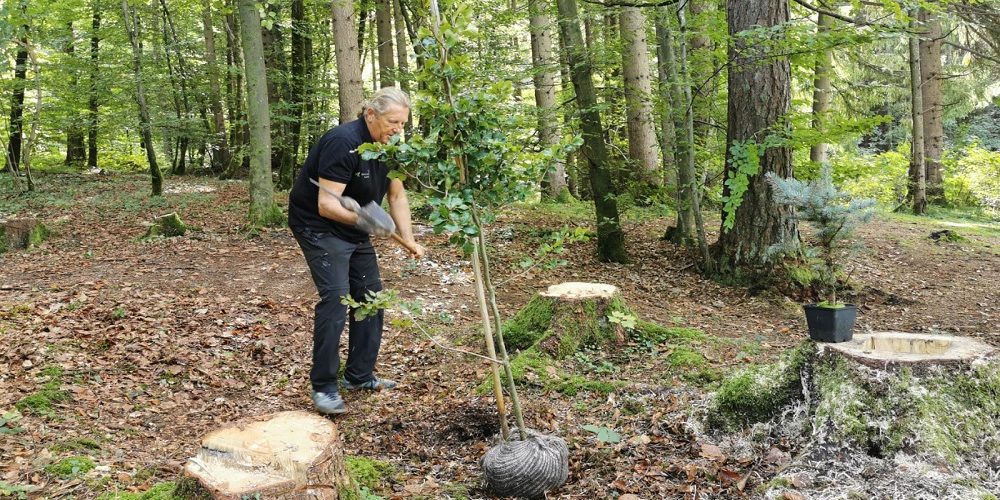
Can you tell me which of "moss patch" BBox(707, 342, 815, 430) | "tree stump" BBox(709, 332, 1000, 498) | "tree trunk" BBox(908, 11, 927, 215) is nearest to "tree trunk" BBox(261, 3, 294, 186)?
"moss patch" BBox(707, 342, 815, 430)

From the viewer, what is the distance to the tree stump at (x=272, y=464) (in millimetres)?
2201

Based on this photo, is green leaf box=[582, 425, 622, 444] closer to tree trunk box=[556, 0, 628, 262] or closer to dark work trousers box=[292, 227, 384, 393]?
dark work trousers box=[292, 227, 384, 393]

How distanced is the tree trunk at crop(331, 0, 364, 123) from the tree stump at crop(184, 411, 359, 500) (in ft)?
20.3

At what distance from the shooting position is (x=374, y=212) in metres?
3.55

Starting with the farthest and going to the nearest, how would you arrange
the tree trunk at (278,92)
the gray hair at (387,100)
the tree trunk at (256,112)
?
1. the tree trunk at (278,92)
2. the tree trunk at (256,112)
3. the gray hair at (387,100)

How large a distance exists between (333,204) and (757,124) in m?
4.66

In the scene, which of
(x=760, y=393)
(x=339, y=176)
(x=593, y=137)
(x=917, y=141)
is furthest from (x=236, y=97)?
(x=760, y=393)

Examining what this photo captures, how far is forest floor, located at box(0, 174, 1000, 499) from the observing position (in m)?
3.08

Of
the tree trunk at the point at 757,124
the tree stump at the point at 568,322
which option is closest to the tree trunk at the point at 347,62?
the tree stump at the point at 568,322

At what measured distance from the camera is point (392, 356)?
495cm

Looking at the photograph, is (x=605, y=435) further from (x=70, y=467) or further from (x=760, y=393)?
(x=70, y=467)

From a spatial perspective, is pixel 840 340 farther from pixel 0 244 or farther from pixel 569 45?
pixel 0 244

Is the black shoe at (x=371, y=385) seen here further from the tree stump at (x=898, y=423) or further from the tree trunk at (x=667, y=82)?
the tree trunk at (x=667, y=82)

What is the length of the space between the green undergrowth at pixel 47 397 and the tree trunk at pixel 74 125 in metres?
12.7
